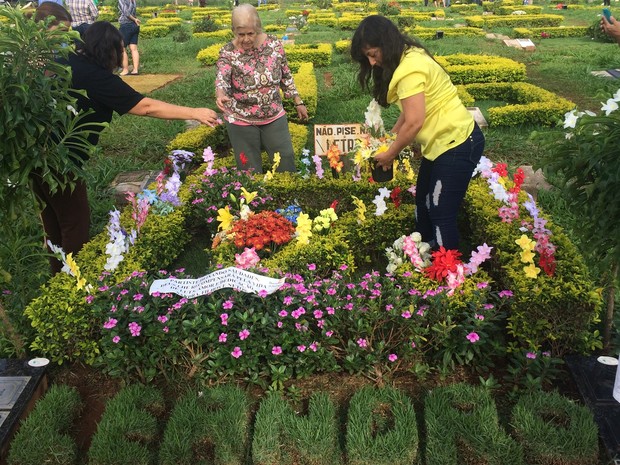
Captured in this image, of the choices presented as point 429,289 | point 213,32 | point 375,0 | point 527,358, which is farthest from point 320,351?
point 375,0

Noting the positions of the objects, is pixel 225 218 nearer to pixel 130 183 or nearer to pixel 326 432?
pixel 326 432

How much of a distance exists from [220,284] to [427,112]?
5.17 ft

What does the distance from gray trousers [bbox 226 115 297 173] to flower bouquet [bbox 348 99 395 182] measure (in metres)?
0.67

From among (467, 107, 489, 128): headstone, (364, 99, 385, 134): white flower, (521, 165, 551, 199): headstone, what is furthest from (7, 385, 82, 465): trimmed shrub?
(467, 107, 489, 128): headstone

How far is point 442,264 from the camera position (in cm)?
335

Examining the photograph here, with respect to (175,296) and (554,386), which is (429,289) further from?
(175,296)

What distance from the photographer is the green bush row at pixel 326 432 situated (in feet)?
8.35

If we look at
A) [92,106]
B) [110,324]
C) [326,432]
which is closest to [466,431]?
[326,432]

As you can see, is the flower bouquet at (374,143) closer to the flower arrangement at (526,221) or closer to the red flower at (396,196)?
the red flower at (396,196)

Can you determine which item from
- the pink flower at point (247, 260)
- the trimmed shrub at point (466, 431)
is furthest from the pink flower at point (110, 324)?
the trimmed shrub at point (466, 431)

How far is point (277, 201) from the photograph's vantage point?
A: 4867 millimetres

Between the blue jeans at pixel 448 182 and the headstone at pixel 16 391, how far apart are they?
251cm

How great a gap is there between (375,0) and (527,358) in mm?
25039

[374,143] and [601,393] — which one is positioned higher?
[374,143]
